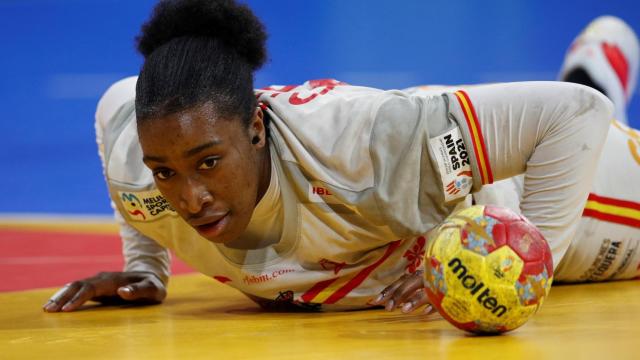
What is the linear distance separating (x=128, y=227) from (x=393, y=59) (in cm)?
511

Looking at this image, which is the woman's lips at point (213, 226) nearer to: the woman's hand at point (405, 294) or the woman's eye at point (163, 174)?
the woman's eye at point (163, 174)

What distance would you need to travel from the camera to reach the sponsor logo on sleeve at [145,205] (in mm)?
3430

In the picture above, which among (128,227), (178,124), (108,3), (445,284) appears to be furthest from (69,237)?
(445,284)

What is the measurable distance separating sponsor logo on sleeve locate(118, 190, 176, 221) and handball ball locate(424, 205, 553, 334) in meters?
1.20

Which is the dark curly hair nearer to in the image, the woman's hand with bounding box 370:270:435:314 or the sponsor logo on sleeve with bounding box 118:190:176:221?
→ the sponsor logo on sleeve with bounding box 118:190:176:221

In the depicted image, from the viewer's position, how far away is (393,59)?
8734 mm

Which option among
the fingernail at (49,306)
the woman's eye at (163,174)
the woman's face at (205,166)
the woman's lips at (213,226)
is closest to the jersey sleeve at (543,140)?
the woman's face at (205,166)

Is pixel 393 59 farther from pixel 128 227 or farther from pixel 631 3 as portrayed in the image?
pixel 128 227

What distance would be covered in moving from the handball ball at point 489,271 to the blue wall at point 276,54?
242 inches

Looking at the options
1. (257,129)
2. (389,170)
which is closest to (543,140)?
(389,170)

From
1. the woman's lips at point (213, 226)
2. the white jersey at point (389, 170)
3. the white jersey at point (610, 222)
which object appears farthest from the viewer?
the white jersey at point (610, 222)

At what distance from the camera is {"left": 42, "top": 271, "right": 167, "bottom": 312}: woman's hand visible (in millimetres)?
3680

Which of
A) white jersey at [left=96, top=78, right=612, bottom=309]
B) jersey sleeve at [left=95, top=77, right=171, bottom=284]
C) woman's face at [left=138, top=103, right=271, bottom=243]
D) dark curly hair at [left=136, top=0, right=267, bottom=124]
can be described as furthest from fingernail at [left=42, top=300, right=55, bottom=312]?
dark curly hair at [left=136, top=0, right=267, bottom=124]

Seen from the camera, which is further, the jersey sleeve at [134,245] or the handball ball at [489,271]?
the jersey sleeve at [134,245]
